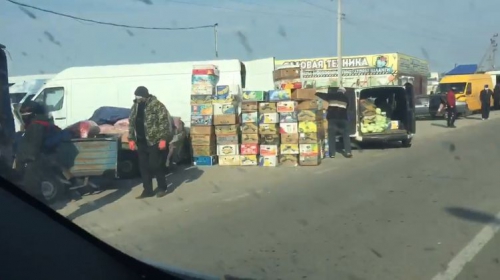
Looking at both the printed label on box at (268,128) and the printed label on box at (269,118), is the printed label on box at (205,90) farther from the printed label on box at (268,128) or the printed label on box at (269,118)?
the printed label on box at (268,128)

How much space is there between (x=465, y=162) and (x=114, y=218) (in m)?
8.55

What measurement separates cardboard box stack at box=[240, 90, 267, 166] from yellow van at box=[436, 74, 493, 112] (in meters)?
21.9

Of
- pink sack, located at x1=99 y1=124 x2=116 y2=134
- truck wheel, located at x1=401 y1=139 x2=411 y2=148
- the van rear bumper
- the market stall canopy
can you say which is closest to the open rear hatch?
the van rear bumper

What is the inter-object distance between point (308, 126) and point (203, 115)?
2.19 m

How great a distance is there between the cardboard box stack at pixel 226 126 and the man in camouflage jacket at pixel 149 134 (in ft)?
11.4

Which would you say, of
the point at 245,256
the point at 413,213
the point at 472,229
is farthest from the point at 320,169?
the point at 245,256

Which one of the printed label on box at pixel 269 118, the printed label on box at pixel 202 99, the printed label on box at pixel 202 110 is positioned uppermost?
the printed label on box at pixel 202 99

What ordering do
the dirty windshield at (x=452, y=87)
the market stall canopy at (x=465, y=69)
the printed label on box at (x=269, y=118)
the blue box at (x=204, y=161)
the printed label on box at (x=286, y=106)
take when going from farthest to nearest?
1. the market stall canopy at (x=465, y=69)
2. the dirty windshield at (x=452, y=87)
3. the blue box at (x=204, y=161)
4. the printed label on box at (x=269, y=118)
5. the printed label on box at (x=286, y=106)

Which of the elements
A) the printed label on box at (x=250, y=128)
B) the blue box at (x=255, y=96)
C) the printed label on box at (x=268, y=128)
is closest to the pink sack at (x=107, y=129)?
the printed label on box at (x=250, y=128)

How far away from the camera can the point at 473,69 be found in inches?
1796

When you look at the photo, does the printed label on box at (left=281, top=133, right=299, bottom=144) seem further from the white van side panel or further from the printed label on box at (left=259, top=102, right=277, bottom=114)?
the white van side panel

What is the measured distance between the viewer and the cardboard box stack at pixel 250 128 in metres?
13.7

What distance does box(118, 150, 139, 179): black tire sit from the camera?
11195 millimetres

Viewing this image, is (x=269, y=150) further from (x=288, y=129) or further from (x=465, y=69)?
(x=465, y=69)
